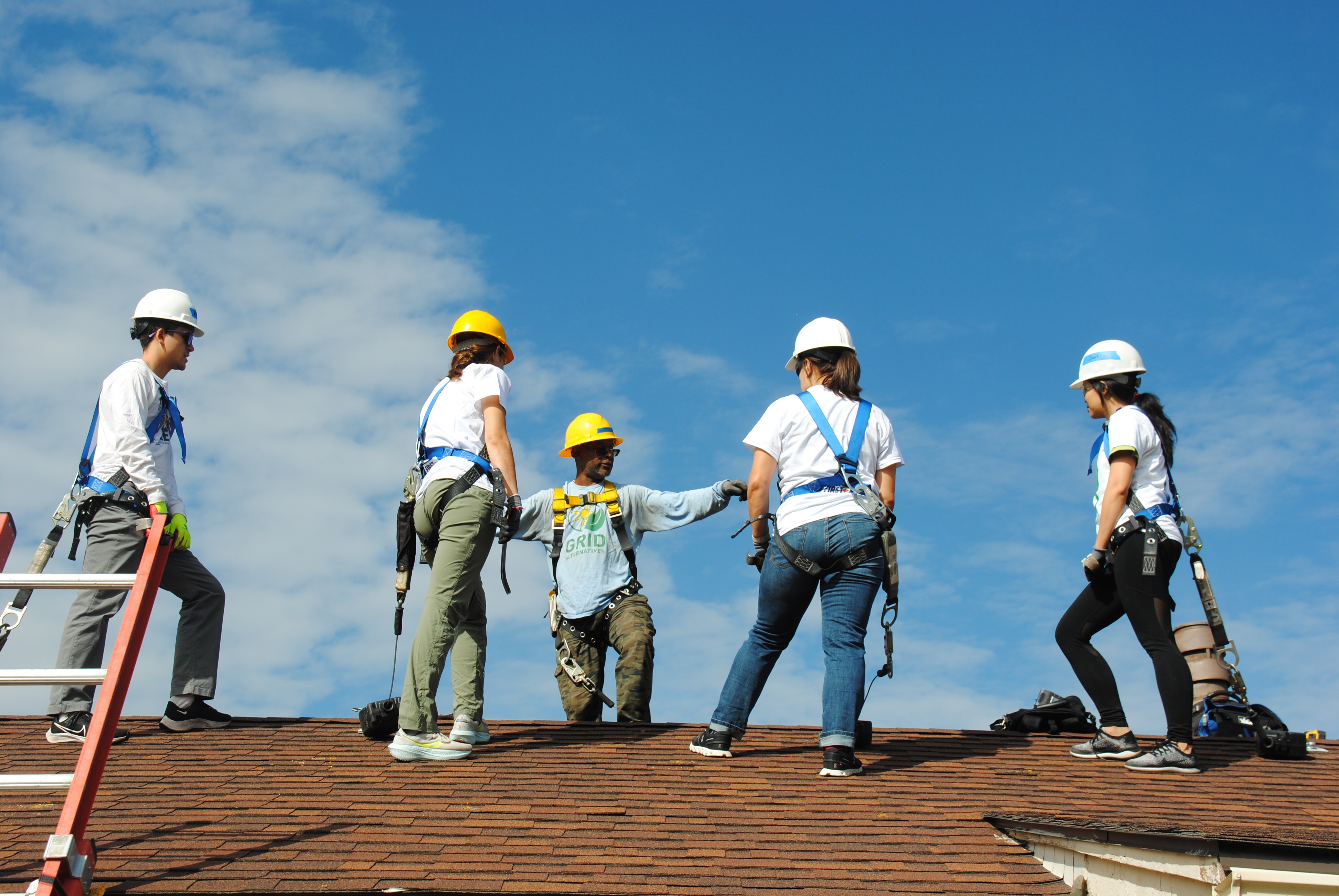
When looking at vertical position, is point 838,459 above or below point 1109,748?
above

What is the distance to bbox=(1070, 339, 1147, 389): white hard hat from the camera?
6574mm

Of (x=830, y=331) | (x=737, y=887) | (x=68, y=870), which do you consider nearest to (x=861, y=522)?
(x=830, y=331)

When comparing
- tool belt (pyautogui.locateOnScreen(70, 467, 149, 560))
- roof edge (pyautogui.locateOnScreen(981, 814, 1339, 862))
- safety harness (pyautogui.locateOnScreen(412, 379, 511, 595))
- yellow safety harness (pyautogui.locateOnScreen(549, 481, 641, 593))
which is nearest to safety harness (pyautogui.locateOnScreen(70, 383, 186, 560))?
tool belt (pyautogui.locateOnScreen(70, 467, 149, 560))

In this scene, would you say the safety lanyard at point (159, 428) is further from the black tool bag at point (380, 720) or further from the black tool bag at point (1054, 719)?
the black tool bag at point (1054, 719)

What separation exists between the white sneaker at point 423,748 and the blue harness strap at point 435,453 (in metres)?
1.47

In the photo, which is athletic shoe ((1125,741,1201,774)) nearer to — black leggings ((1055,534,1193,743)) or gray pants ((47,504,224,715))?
black leggings ((1055,534,1193,743))

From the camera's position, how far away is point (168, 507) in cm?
628

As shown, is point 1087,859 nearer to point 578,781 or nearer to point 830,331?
point 578,781

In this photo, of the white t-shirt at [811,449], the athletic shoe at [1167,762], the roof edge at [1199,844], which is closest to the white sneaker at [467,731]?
the white t-shirt at [811,449]

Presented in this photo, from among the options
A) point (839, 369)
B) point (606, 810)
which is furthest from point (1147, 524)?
point (606, 810)

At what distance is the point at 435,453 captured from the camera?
6262mm

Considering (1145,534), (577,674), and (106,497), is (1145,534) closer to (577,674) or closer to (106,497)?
(577,674)

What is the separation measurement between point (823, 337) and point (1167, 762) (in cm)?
310

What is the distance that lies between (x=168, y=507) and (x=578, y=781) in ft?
9.42
